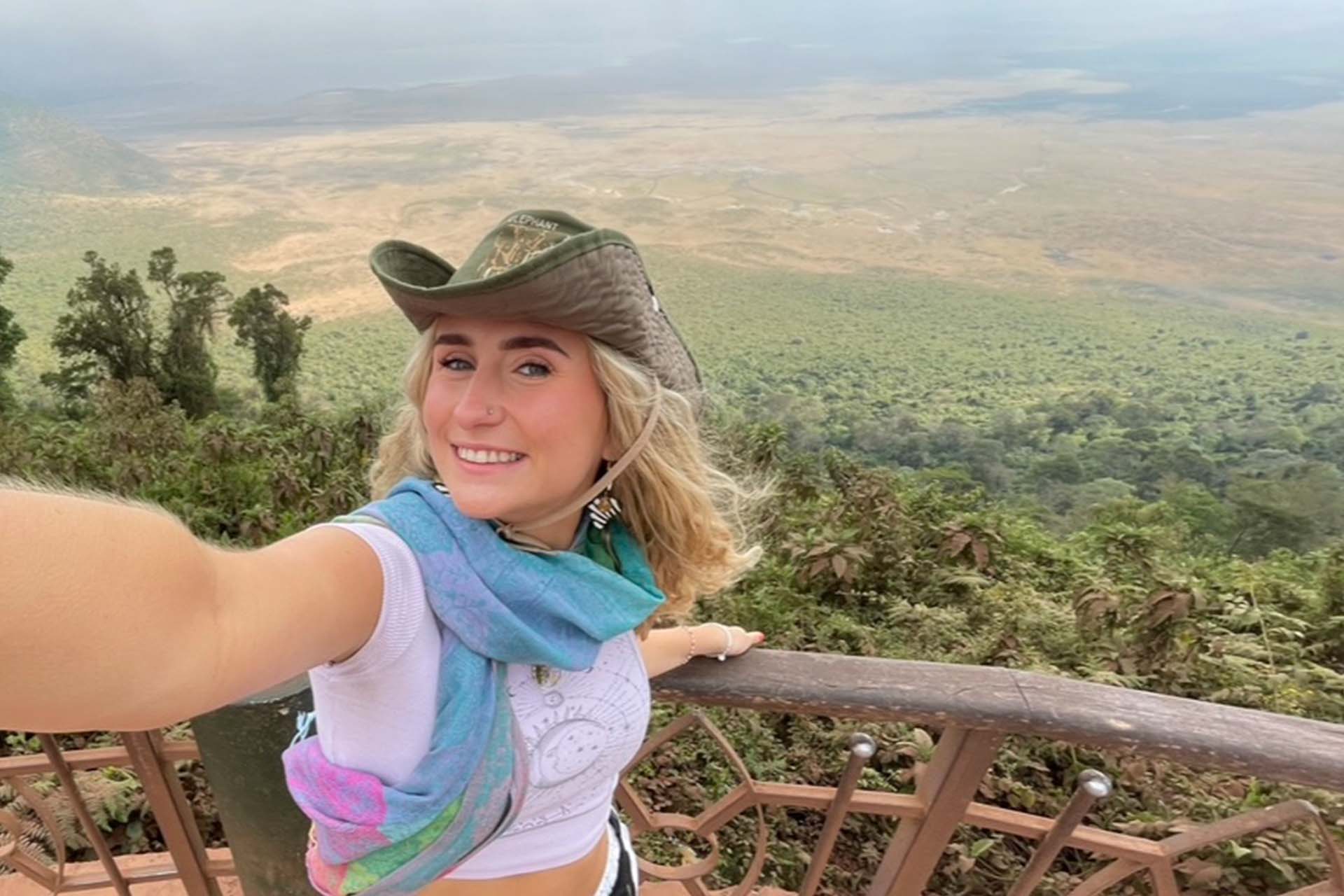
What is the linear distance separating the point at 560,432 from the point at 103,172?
68258 millimetres

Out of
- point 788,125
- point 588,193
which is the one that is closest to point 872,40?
point 788,125

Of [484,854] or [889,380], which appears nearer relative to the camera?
[484,854]

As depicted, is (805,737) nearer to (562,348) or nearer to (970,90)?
(562,348)

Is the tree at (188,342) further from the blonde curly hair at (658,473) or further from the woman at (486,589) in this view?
the woman at (486,589)

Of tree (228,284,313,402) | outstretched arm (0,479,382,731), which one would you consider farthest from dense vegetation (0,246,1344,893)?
tree (228,284,313,402)

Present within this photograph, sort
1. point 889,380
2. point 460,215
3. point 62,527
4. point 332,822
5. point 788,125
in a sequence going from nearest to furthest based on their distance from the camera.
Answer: point 62,527 → point 332,822 → point 889,380 → point 460,215 → point 788,125

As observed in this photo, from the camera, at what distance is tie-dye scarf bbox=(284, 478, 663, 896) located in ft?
2.47

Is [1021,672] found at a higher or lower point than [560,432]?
lower

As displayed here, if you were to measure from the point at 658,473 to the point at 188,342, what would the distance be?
17.2 meters

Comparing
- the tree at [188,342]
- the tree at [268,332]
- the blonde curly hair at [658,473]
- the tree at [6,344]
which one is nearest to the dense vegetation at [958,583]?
the blonde curly hair at [658,473]

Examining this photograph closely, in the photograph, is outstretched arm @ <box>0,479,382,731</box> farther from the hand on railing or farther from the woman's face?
the hand on railing

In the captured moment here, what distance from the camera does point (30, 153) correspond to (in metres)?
56.1

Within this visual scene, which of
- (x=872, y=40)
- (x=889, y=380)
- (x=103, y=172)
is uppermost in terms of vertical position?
(x=872, y=40)

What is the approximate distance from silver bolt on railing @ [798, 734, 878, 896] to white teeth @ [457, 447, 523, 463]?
0.57 metres
